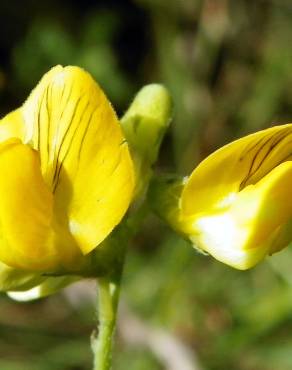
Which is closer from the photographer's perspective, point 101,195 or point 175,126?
point 101,195

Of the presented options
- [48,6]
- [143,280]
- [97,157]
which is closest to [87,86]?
[97,157]

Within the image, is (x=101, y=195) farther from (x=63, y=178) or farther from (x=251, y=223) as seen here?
(x=251, y=223)

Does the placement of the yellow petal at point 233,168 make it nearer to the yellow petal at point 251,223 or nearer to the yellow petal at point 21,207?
the yellow petal at point 251,223

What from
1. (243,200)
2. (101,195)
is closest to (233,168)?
(243,200)

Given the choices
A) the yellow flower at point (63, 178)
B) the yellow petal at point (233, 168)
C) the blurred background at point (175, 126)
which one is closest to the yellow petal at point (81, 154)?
the yellow flower at point (63, 178)

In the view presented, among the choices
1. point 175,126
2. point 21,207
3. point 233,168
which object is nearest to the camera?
point 21,207
